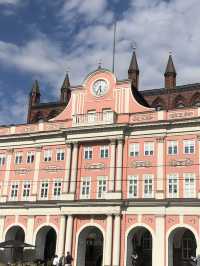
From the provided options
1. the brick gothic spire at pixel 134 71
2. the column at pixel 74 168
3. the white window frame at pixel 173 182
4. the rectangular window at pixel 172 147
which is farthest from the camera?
the brick gothic spire at pixel 134 71

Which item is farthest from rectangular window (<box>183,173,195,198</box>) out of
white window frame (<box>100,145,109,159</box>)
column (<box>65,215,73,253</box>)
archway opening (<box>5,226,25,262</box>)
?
archway opening (<box>5,226,25,262</box>)

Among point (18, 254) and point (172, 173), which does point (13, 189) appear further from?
point (172, 173)

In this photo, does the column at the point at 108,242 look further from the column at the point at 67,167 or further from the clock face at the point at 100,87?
the clock face at the point at 100,87

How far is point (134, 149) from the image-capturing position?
4938 centimetres

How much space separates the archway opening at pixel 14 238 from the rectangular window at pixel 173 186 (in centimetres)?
1713

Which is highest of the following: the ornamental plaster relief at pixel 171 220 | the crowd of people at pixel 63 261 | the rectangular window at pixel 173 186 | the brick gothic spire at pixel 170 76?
the brick gothic spire at pixel 170 76

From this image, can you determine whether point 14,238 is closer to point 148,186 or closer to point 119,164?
point 119,164

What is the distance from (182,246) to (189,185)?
7005mm

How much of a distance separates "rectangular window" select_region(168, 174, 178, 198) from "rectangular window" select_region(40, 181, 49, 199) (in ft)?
46.9

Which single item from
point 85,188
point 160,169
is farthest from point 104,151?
point 160,169

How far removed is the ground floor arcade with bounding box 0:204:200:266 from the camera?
44781 mm

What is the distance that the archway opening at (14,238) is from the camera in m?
49.3

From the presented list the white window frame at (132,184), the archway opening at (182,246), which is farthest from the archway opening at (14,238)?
the archway opening at (182,246)

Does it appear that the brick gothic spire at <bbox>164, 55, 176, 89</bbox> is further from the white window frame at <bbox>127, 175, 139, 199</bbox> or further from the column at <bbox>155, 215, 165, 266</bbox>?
the column at <bbox>155, 215, 165, 266</bbox>
